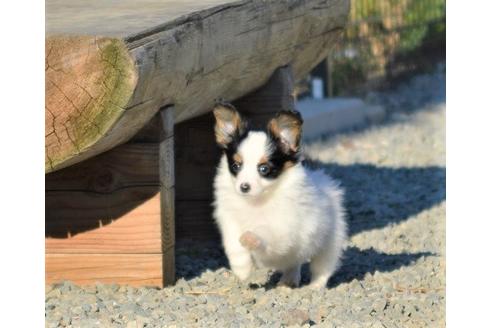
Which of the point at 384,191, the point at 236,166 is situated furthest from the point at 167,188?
the point at 384,191

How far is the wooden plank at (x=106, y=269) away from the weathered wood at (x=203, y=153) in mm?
1253

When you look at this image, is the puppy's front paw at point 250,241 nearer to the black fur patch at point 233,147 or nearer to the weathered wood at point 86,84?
the black fur patch at point 233,147

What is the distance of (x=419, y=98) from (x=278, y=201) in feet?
25.8

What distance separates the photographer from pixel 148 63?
16.2 feet

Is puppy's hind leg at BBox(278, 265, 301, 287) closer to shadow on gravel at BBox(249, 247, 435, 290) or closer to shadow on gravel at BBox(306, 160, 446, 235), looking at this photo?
shadow on gravel at BBox(249, 247, 435, 290)

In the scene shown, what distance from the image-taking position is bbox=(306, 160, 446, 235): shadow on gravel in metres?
7.96

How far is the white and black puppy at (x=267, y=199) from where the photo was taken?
220 inches

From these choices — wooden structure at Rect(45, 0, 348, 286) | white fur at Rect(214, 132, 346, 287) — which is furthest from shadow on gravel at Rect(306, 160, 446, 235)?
A: white fur at Rect(214, 132, 346, 287)

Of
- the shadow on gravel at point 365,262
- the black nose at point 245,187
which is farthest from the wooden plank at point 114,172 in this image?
the shadow on gravel at point 365,262

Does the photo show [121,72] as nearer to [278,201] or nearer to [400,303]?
[278,201]

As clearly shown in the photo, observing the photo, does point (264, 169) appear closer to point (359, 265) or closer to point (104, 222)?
point (104, 222)

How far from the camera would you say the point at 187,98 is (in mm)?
5762

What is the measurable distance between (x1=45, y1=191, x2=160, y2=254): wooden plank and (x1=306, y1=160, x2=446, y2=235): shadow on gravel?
84.1 inches

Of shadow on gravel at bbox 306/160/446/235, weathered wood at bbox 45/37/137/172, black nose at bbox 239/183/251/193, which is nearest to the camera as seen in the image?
weathered wood at bbox 45/37/137/172
